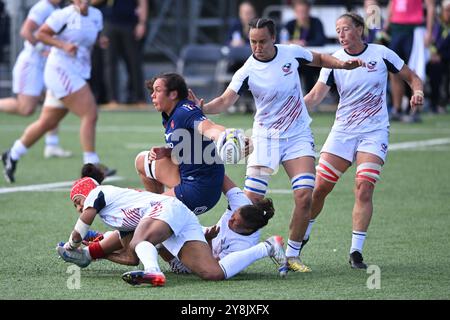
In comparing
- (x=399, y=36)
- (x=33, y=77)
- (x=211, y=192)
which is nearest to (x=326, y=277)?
(x=211, y=192)

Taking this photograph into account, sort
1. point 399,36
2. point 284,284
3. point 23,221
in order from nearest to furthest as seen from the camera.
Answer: point 284,284
point 23,221
point 399,36

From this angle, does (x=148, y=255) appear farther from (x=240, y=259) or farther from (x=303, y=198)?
(x=303, y=198)

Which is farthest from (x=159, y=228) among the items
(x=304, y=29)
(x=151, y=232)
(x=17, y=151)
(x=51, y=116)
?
(x=304, y=29)

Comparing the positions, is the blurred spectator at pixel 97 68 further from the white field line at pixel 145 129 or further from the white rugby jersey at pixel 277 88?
the white rugby jersey at pixel 277 88

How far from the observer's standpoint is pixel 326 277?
8.16m

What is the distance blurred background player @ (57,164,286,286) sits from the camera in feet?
26.2

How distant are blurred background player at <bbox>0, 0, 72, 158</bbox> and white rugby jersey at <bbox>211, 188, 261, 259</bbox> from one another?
21.7 feet

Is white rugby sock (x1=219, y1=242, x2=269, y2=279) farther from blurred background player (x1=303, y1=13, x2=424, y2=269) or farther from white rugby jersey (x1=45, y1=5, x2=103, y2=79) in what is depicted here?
white rugby jersey (x1=45, y1=5, x2=103, y2=79)

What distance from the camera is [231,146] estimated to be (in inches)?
300

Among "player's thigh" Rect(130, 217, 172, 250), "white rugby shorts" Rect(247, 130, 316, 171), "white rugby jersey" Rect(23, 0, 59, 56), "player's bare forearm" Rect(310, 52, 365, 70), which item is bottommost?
"player's thigh" Rect(130, 217, 172, 250)

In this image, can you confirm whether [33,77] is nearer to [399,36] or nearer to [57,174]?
[57,174]

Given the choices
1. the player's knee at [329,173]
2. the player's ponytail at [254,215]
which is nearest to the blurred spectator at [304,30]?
the player's knee at [329,173]

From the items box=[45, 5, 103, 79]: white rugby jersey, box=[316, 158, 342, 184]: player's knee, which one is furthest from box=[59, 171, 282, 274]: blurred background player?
box=[45, 5, 103, 79]: white rugby jersey
